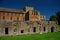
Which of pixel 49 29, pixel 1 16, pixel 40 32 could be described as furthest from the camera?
pixel 1 16

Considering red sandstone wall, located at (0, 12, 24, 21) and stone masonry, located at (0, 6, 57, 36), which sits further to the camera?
red sandstone wall, located at (0, 12, 24, 21)

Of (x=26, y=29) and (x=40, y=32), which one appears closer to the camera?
(x=26, y=29)

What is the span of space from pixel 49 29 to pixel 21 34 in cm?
1019

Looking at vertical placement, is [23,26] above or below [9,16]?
below

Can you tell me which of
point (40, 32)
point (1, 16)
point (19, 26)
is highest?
point (1, 16)

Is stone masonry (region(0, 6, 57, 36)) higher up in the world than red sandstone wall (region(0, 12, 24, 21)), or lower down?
lower down

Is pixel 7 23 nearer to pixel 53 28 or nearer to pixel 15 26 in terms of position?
pixel 15 26

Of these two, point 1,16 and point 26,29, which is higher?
point 1,16

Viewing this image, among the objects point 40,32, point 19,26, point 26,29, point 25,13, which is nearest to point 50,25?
point 40,32

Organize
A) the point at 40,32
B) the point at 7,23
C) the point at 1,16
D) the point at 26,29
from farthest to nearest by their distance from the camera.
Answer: the point at 1,16 < the point at 40,32 < the point at 26,29 < the point at 7,23

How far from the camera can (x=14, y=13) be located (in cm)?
4641

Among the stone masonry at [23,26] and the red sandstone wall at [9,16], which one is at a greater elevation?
the red sandstone wall at [9,16]

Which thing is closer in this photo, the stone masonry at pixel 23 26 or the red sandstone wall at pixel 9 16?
the stone masonry at pixel 23 26

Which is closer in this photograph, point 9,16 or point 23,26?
point 23,26
